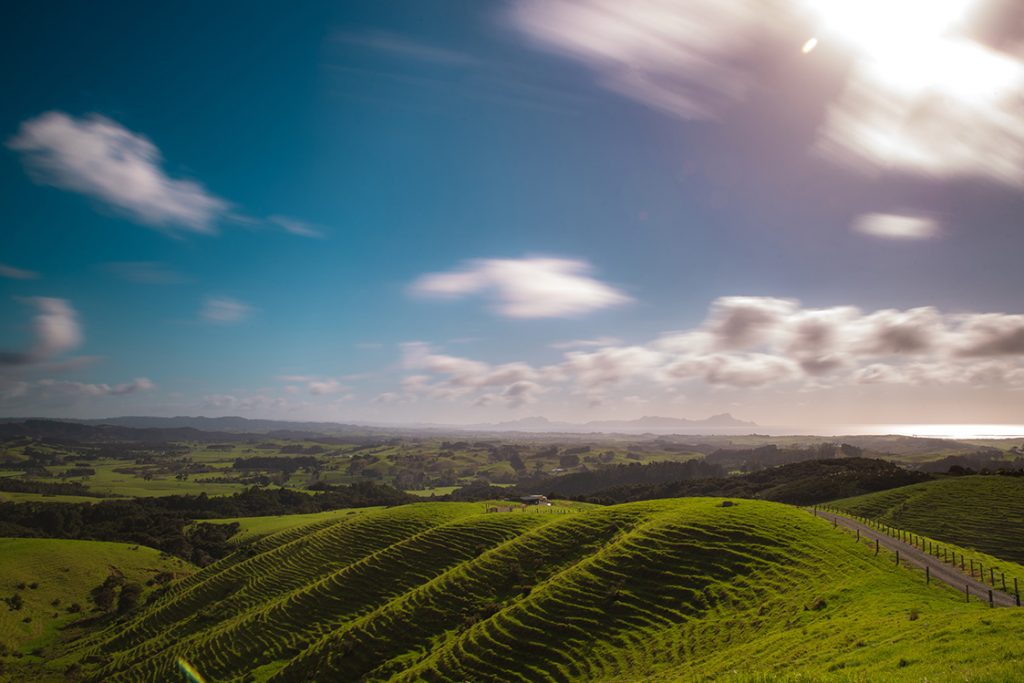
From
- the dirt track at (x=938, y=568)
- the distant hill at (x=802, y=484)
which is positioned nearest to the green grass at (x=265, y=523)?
the distant hill at (x=802, y=484)

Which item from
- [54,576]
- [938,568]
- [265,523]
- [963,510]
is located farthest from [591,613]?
[265,523]

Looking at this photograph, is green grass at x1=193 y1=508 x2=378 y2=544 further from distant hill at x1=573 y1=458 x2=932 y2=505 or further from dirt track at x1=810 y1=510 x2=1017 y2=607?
dirt track at x1=810 y1=510 x2=1017 y2=607

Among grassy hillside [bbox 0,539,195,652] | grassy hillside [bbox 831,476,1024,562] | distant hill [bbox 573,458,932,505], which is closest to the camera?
grassy hillside [bbox 831,476,1024,562]

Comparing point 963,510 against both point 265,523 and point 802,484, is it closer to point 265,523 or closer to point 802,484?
point 802,484

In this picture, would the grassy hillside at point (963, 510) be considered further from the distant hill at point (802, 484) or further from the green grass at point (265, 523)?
the green grass at point (265, 523)

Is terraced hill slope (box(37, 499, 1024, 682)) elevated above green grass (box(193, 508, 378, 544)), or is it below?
above

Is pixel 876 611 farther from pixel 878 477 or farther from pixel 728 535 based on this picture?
pixel 878 477

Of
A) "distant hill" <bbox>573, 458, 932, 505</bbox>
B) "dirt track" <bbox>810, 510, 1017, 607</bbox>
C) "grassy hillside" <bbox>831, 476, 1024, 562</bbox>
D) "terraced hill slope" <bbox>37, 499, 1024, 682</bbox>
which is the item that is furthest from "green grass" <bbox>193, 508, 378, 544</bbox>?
"dirt track" <bbox>810, 510, 1017, 607</bbox>
